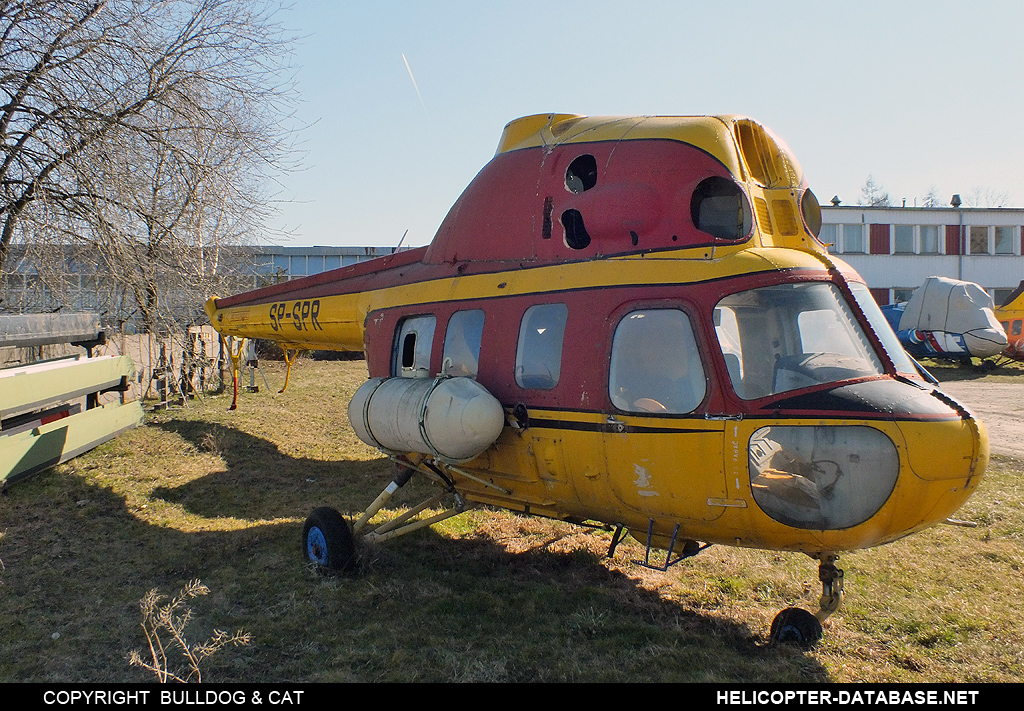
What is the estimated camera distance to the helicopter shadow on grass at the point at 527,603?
486 centimetres

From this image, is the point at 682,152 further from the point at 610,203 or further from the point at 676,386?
the point at 676,386

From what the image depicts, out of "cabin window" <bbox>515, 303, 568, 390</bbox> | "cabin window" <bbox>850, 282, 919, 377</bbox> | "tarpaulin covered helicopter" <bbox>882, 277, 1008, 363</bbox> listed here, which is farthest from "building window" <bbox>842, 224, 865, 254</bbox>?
"cabin window" <bbox>515, 303, 568, 390</bbox>

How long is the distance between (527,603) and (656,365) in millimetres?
2464

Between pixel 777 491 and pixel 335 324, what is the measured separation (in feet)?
19.8

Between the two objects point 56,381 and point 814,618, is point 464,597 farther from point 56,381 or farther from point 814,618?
point 56,381

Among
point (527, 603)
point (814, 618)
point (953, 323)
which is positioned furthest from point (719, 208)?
point (953, 323)

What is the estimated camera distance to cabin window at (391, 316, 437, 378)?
6613 mm

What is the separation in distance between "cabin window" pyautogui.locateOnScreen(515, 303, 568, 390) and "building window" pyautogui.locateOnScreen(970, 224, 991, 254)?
34.1 m

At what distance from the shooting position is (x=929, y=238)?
103ft

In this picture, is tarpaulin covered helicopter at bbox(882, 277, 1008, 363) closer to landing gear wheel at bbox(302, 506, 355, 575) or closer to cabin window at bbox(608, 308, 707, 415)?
cabin window at bbox(608, 308, 707, 415)

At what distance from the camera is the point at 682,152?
518cm

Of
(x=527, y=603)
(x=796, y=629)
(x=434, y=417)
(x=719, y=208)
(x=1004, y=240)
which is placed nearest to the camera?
(x=796, y=629)

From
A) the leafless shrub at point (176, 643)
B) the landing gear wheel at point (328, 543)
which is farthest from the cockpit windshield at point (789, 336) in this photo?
the landing gear wheel at point (328, 543)
